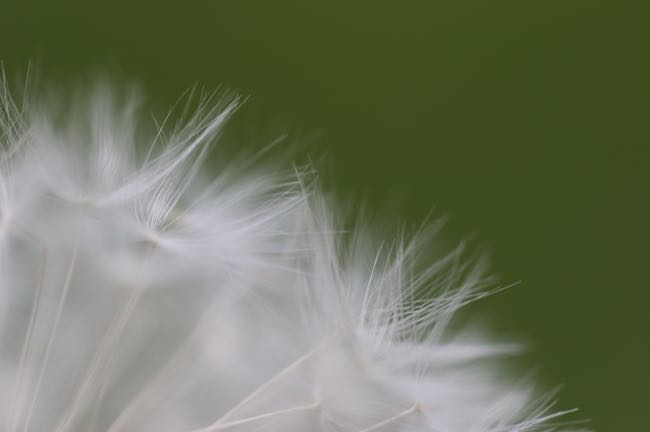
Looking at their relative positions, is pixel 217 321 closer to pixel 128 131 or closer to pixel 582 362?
pixel 128 131

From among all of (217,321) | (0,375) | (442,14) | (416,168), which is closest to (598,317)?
(416,168)

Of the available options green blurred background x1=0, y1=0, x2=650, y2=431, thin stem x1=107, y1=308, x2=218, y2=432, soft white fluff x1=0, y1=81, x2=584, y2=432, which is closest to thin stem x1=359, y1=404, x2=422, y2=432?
soft white fluff x1=0, y1=81, x2=584, y2=432

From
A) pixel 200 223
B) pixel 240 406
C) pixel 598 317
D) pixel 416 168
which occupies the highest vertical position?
pixel 416 168

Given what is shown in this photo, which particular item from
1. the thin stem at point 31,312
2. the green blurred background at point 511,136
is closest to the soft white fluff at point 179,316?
the thin stem at point 31,312

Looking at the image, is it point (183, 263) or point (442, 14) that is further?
point (442, 14)

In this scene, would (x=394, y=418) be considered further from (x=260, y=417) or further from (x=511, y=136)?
→ (x=511, y=136)

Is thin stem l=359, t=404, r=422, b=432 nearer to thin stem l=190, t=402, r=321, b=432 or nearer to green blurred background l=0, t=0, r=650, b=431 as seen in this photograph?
thin stem l=190, t=402, r=321, b=432

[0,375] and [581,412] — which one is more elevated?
[581,412]
